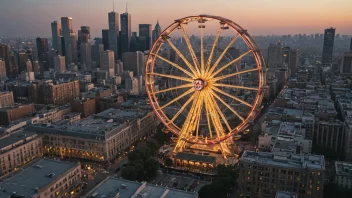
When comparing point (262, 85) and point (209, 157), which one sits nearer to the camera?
point (262, 85)

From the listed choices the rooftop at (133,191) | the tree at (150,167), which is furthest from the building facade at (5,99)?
the rooftop at (133,191)

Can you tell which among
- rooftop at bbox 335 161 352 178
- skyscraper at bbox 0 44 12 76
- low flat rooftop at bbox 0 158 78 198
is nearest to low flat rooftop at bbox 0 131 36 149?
low flat rooftop at bbox 0 158 78 198

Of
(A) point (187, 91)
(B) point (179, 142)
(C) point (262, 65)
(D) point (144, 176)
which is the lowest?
(D) point (144, 176)

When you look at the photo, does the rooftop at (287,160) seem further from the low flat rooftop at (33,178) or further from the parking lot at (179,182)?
the low flat rooftop at (33,178)

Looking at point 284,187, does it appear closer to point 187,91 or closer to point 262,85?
point 262,85

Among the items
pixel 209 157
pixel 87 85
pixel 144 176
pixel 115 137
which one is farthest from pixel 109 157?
pixel 87 85

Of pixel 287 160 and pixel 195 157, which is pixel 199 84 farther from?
pixel 287 160

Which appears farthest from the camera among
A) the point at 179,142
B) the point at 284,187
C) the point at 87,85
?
the point at 87,85

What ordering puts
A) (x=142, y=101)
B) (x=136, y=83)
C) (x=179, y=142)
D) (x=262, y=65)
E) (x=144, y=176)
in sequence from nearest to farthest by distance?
(x=262, y=65) < (x=144, y=176) < (x=179, y=142) < (x=142, y=101) < (x=136, y=83)
